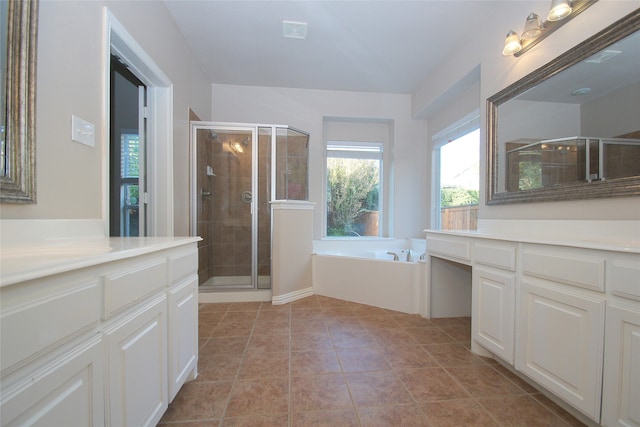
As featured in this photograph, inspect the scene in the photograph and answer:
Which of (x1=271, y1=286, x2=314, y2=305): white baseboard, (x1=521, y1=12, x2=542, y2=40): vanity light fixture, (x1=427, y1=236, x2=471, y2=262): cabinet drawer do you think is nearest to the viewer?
(x1=521, y1=12, x2=542, y2=40): vanity light fixture

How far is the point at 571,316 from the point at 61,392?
1.72 metres

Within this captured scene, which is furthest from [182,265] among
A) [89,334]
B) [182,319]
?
[89,334]

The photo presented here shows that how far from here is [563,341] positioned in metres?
1.12

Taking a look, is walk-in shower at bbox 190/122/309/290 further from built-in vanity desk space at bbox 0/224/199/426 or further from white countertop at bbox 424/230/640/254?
white countertop at bbox 424/230/640/254

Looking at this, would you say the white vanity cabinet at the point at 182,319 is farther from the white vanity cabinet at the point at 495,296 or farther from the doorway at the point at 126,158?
the white vanity cabinet at the point at 495,296

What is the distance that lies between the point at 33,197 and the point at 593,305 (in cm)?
219

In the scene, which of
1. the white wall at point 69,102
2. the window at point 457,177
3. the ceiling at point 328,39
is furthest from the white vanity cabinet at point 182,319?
the window at point 457,177

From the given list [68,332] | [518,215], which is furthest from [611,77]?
[68,332]

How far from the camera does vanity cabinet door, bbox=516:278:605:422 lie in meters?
1.01

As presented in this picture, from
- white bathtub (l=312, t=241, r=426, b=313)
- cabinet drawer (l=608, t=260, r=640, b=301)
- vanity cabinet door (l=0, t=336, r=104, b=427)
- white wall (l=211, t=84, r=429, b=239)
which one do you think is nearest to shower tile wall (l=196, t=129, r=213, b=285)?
white wall (l=211, t=84, r=429, b=239)

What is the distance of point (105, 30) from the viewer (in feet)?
4.55

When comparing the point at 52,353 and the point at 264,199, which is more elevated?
the point at 264,199

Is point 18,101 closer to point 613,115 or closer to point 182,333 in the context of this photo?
point 182,333

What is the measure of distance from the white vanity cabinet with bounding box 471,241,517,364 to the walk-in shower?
201cm
